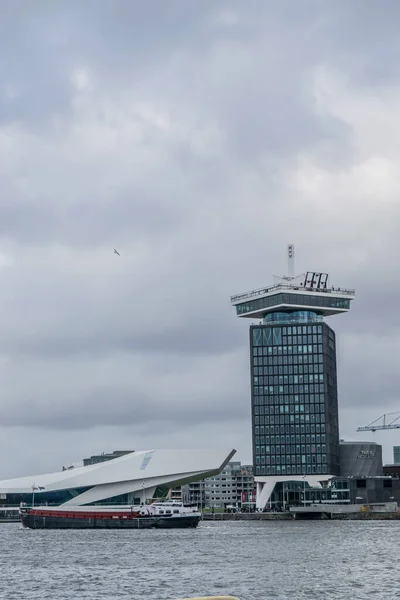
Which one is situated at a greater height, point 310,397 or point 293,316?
point 293,316

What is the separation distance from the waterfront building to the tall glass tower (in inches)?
305

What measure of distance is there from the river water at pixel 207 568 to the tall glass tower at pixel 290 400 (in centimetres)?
6557

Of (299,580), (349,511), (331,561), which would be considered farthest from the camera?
(349,511)

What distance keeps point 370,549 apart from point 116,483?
9571cm

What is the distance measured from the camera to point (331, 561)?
202ft

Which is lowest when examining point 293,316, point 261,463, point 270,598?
point 270,598

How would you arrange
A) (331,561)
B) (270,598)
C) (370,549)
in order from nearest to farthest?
(270,598) < (331,561) < (370,549)

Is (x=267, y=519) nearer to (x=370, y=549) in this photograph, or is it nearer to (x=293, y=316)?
(x=293, y=316)

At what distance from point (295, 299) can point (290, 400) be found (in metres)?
15.3

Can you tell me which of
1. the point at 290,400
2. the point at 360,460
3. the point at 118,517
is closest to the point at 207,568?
the point at 118,517

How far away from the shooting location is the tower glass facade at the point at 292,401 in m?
157

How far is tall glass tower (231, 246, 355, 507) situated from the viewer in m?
157

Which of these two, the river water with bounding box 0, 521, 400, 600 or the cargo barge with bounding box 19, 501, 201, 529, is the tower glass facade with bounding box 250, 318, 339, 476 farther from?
the river water with bounding box 0, 521, 400, 600

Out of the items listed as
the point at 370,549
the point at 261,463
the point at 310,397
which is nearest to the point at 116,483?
the point at 261,463
